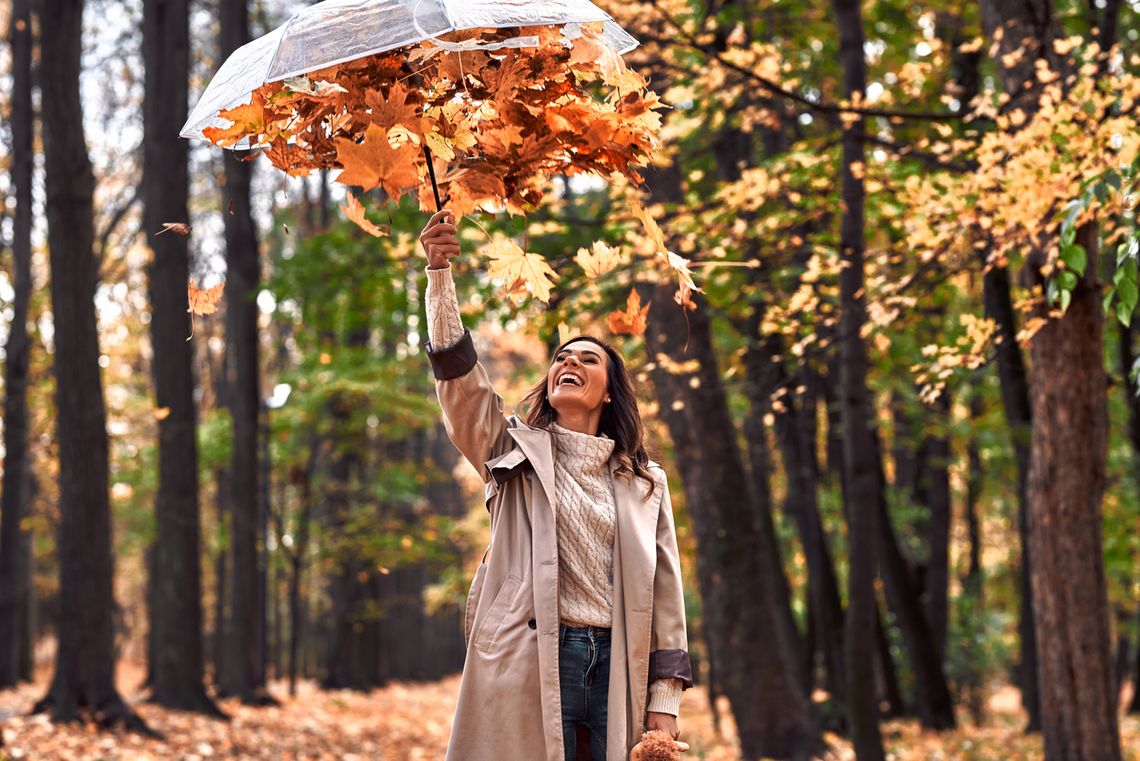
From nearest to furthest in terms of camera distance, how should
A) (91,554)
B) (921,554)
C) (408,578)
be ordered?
1. (91,554)
2. (921,554)
3. (408,578)

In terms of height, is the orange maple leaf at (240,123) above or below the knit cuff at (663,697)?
above

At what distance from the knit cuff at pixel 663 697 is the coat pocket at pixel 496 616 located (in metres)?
0.51

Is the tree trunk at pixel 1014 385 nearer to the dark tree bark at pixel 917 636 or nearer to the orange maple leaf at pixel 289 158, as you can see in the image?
the dark tree bark at pixel 917 636

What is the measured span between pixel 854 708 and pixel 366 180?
5.94 metres

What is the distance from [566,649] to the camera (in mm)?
3631

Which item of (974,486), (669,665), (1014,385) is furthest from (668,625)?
(974,486)

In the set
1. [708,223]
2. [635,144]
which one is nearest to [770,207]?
[708,223]

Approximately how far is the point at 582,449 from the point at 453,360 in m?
0.53

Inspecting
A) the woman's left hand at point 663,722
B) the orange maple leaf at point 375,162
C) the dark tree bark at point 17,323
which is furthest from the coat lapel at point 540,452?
the dark tree bark at point 17,323

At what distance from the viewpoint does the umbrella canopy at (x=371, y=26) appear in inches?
127

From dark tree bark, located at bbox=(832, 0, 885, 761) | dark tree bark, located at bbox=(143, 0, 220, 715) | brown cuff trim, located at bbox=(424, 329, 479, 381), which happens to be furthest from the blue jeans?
dark tree bark, located at bbox=(143, 0, 220, 715)

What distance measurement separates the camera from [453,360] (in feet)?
12.2

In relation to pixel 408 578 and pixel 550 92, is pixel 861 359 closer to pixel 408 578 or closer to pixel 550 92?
pixel 550 92

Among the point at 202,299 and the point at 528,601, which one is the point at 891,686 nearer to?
the point at 528,601
